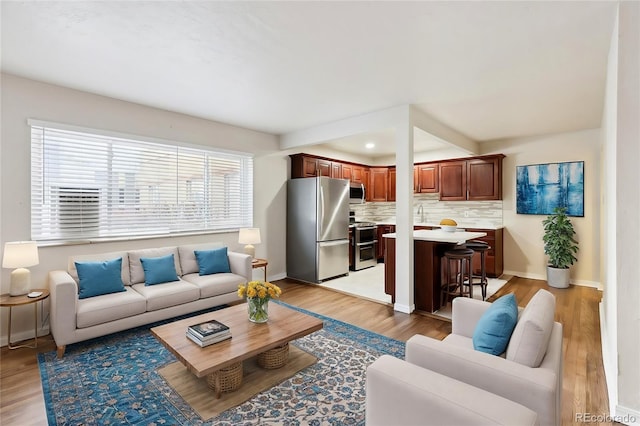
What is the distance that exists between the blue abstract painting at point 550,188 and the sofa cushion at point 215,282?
16.8 ft

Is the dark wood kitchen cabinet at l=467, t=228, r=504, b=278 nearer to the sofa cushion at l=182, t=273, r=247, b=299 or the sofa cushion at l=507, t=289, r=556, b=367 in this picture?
the sofa cushion at l=182, t=273, r=247, b=299

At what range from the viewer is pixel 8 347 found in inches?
117

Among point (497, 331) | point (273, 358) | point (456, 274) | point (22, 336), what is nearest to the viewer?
point (497, 331)

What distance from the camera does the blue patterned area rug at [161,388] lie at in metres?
1.97

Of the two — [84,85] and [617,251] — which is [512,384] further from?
[84,85]

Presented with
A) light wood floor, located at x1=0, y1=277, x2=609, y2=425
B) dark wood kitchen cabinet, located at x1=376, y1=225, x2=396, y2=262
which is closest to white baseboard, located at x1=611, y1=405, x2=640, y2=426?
light wood floor, located at x1=0, y1=277, x2=609, y2=425

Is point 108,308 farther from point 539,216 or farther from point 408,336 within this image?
point 539,216

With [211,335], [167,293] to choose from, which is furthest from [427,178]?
[211,335]

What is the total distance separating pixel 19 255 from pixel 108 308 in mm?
899

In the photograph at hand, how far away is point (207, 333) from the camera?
7.51 ft

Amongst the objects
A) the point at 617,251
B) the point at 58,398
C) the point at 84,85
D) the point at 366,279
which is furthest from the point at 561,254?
the point at 84,85

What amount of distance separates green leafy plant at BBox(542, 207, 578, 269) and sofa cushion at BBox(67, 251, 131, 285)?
613cm

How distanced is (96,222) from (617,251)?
15.7 ft

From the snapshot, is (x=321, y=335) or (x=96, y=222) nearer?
(x=321, y=335)
